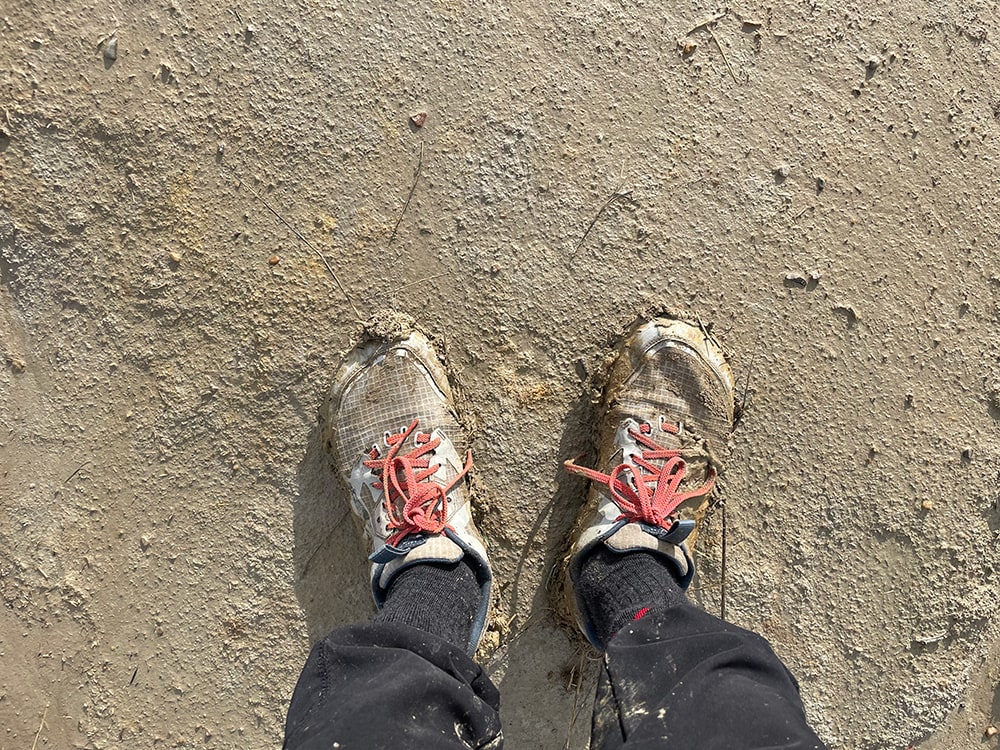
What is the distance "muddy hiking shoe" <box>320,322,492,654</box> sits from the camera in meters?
1.72

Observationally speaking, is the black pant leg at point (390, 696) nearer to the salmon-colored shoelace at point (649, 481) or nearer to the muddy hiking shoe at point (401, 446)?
the muddy hiking shoe at point (401, 446)

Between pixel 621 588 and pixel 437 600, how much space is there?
17.2 inches

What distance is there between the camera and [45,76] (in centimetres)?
168

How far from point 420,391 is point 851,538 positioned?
1.22m

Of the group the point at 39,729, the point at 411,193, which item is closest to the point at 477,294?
the point at 411,193

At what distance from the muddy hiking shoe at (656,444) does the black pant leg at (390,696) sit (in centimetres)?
45

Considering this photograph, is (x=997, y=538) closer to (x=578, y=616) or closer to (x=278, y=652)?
(x=578, y=616)

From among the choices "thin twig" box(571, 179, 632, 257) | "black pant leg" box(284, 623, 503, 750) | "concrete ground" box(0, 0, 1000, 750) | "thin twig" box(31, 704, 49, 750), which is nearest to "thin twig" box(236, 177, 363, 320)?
"concrete ground" box(0, 0, 1000, 750)

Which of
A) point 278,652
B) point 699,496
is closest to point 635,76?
point 699,496

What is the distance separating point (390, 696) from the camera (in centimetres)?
123

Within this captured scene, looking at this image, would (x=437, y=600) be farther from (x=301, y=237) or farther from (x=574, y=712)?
(x=301, y=237)

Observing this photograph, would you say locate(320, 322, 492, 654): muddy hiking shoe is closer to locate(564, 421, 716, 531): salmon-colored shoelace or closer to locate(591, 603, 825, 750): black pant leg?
locate(564, 421, 716, 531): salmon-colored shoelace

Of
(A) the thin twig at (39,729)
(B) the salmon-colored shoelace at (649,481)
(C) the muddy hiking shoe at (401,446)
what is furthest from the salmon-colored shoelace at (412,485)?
(A) the thin twig at (39,729)

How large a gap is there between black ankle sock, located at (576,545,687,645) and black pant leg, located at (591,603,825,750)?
0.10 m
